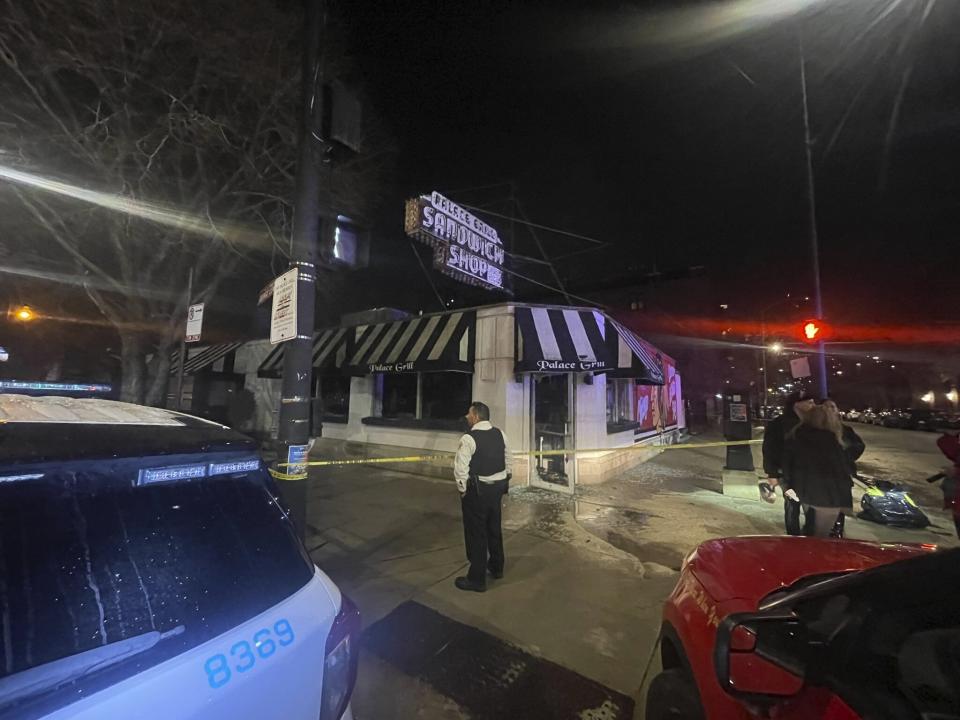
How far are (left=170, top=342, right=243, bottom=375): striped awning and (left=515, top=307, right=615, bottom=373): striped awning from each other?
12441 mm

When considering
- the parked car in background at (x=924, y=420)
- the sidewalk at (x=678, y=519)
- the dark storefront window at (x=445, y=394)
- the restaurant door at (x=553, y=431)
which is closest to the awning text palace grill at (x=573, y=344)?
the restaurant door at (x=553, y=431)

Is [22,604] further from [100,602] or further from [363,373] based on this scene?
[363,373]

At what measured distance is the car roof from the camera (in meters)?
1.11

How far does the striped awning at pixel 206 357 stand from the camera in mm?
16156

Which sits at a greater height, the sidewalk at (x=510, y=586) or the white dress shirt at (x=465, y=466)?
the white dress shirt at (x=465, y=466)

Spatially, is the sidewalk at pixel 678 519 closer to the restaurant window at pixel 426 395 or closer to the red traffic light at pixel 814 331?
the red traffic light at pixel 814 331

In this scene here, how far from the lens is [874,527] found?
6316mm

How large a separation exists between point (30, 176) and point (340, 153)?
919cm

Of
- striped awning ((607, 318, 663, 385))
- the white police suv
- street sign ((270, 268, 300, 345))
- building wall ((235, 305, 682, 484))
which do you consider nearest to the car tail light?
the white police suv

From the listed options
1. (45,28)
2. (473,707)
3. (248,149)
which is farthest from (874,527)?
(45,28)

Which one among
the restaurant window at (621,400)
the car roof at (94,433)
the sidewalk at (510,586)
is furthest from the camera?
the restaurant window at (621,400)

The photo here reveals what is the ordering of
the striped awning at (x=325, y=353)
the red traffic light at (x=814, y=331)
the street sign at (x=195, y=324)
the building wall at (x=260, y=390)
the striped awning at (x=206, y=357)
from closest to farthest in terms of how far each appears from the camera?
the street sign at (x=195, y=324) < the red traffic light at (x=814, y=331) < the striped awning at (x=325, y=353) < the building wall at (x=260, y=390) < the striped awning at (x=206, y=357)

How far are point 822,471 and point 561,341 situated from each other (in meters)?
4.99

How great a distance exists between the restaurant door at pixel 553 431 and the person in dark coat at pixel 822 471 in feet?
13.8
